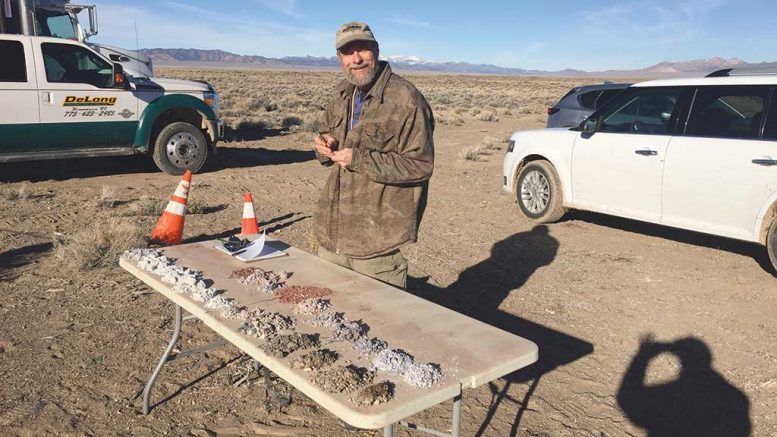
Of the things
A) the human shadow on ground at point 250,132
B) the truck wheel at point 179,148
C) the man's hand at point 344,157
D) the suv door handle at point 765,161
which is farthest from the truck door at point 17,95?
the suv door handle at point 765,161

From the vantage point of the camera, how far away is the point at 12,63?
855 centimetres

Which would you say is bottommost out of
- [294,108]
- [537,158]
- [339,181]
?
[294,108]

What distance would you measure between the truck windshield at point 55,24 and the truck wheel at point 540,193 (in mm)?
8696

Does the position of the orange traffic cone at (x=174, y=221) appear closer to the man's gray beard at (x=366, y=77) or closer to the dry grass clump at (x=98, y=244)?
the dry grass clump at (x=98, y=244)

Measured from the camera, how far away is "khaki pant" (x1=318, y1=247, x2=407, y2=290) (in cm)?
330

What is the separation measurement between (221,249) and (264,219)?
4.32 metres

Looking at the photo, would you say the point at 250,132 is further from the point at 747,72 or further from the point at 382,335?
the point at 382,335

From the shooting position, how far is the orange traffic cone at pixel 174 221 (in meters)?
6.09

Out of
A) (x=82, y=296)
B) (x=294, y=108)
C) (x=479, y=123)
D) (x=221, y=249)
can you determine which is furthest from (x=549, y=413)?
(x=294, y=108)


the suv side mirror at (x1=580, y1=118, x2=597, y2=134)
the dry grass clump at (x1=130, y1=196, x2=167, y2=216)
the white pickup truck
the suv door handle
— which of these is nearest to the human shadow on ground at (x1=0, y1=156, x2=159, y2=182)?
the white pickup truck

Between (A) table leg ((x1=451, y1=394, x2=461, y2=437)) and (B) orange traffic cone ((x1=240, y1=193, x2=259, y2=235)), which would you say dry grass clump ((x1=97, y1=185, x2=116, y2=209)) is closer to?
(B) orange traffic cone ((x1=240, y1=193, x2=259, y2=235))

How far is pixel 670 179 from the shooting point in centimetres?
640

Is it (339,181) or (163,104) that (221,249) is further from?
(163,104)

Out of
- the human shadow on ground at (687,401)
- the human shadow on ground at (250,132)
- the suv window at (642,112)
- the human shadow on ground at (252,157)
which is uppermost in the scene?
the suv window at (642,112)
